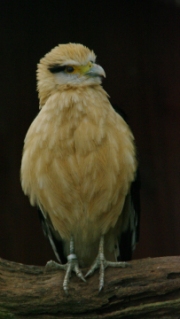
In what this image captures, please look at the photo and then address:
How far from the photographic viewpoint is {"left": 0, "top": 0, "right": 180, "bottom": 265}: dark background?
4.96m

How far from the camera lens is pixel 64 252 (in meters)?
4.20

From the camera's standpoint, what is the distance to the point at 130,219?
157 inches

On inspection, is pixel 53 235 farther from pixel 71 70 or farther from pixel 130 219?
pixel 71 70

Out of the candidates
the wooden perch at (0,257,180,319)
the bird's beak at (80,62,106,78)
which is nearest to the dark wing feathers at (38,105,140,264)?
the bird's beak at (80,62,106,78)

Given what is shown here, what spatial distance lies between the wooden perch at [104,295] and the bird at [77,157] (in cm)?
10

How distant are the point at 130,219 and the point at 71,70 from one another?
1.10m

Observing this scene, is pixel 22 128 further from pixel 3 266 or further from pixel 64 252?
pixel 3 266

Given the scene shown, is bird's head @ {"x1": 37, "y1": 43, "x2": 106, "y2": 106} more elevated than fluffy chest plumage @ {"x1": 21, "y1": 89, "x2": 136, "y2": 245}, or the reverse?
bird's head @ {"x1": 37, "y1": 43, "x2": 106, "y2": 106}

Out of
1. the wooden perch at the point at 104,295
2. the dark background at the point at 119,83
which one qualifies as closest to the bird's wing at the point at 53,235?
the wooden perch at the point at 104,295

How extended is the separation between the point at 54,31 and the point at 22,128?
2.94 ft

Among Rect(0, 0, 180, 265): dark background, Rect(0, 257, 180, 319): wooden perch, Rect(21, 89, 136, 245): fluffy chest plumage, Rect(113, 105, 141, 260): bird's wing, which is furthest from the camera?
Rect(0, 0, 180, 265): dark background

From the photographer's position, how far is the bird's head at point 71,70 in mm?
3686

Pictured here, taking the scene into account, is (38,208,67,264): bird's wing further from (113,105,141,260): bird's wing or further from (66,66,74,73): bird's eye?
(66,66,74,73): bird's eye

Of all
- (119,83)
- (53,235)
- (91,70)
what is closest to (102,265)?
(53,235)
